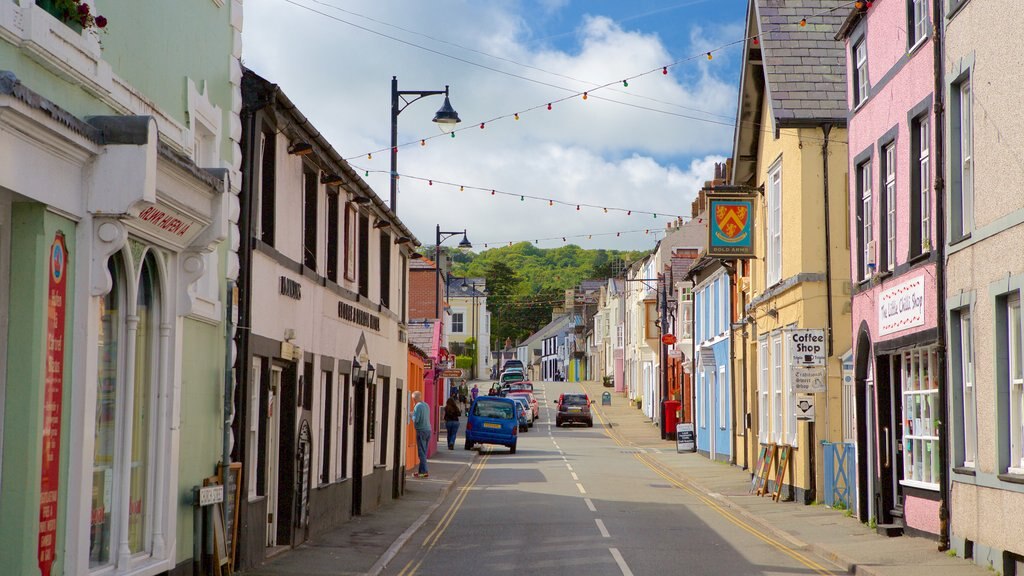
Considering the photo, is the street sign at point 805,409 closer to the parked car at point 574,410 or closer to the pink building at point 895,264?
the pink building at point 895,264

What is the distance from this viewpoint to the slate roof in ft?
77.1

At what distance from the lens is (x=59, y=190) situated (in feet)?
26.0

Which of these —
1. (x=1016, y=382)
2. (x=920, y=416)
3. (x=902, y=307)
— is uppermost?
(x=902, y=307)

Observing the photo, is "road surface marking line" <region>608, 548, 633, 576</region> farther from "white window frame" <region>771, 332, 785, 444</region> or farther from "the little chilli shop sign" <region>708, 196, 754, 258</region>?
"the little chilli shop sign" <region>708, 196, 754, 258</region>

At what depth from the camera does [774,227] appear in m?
26.0

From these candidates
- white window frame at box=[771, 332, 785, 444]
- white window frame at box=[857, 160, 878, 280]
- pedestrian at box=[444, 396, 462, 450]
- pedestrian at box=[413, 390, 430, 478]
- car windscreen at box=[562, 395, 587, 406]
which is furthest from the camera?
car windscreen at box=[562, 395, 587, 406]

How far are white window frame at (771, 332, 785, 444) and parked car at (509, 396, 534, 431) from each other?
106 ft

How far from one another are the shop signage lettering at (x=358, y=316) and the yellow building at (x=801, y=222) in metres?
7.86

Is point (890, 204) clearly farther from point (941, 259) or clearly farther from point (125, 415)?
point (125, 415)

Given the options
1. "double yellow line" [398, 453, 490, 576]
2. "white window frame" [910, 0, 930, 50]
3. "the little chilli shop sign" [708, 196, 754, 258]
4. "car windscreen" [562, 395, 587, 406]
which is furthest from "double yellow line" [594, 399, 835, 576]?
"car windscreen" [562, 395, 587, 406]

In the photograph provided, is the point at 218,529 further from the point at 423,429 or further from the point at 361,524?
the point at 423,429

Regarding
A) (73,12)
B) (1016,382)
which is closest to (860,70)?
(1016,382)

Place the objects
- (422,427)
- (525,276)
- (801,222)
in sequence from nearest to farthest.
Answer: (801,222), (422,427), (525,276)

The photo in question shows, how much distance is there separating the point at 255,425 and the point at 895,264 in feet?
31.4
